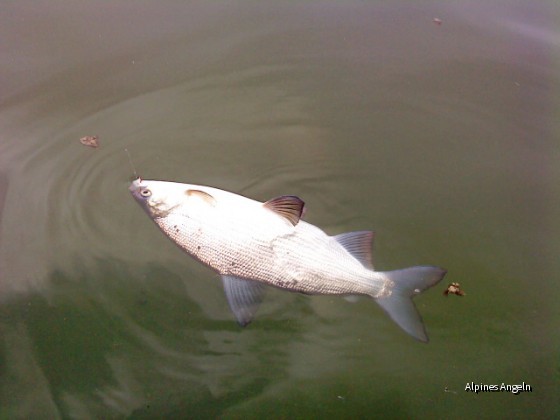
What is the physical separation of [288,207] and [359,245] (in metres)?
0.46

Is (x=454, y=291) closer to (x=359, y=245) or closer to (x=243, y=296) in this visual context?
(x=359, y=245)

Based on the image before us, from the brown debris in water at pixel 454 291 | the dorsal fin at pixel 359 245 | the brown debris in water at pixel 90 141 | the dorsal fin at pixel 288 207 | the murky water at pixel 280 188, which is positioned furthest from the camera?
the brown debris in water at pixel 90 141

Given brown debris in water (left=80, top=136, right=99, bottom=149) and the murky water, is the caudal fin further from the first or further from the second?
brown debris in water (left=80, top=136, right=99, bottom=149)

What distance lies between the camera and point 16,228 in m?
2.85

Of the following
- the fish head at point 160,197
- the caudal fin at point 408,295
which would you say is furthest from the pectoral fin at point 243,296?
the caudal fin at point 408,295

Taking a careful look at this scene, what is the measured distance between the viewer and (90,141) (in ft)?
10.2

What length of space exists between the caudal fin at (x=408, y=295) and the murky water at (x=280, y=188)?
438mm

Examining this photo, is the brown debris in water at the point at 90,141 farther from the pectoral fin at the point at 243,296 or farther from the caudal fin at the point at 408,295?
the caudal fin at the point at 408,295

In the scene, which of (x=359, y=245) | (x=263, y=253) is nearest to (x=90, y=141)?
(x=263, y=253)

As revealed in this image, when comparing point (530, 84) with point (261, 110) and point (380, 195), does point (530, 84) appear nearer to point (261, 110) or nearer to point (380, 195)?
point (380, 195)

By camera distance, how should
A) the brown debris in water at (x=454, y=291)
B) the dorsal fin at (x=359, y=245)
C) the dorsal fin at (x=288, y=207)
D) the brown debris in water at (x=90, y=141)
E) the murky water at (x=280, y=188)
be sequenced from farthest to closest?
the brown debris in water at (x=90, y=141)
the brown debris in water at (x=454, y=291)
the murky water at (x=280, y=188)
the dorsal fin at (x=359, y=245)
the dorsal fin at (x=288, y=207)

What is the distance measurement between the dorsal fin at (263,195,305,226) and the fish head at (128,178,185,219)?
1.50ft

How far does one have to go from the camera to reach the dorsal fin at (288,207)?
212 centimetres

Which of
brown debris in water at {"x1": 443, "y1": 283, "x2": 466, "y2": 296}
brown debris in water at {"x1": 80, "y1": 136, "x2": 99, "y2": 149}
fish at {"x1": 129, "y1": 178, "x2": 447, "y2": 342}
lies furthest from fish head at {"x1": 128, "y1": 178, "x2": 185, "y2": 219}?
brown debris in water at {"x1": 443, "y1": 283, "x2": 466, "y2": 296}
